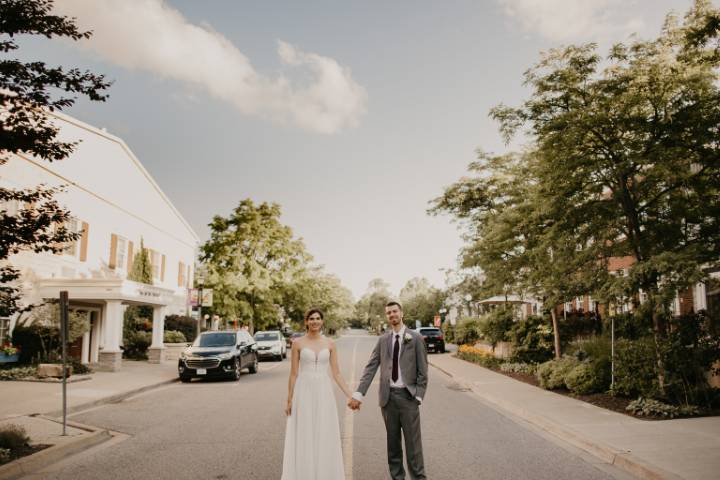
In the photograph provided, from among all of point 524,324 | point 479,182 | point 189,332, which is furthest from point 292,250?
point 524,324

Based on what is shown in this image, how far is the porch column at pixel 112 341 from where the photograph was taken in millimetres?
21391

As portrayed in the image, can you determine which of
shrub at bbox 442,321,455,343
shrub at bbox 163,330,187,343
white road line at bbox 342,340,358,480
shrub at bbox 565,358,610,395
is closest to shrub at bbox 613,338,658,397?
shrub at bbox 565,358,610,395

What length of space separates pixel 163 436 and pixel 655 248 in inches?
390

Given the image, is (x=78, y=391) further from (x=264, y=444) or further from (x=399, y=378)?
(x=399, y=378)

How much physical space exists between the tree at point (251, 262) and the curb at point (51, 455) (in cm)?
2822

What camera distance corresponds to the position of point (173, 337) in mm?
32125

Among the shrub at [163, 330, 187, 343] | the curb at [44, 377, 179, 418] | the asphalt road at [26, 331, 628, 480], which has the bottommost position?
the curb at [44, 377, 179, 418]

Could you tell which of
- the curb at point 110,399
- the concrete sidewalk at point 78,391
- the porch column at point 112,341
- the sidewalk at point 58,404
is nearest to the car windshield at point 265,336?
the sidewalk at point 58,404

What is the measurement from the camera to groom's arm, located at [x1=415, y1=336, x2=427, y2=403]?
19.8 feet

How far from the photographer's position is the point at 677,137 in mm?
10891

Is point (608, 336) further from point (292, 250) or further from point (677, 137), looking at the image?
point (292, 250)

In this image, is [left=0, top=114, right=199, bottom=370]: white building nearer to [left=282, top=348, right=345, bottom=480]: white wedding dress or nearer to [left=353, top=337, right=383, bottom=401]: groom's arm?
[left=282, top=348, right=345, bottom=480]: white wedding dress

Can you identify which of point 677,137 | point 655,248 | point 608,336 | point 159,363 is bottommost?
point 159,363

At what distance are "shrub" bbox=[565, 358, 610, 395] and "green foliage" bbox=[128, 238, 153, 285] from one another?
22.5 meters
